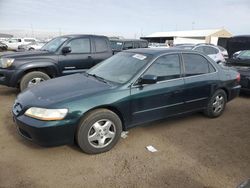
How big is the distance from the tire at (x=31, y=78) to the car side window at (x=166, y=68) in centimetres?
370

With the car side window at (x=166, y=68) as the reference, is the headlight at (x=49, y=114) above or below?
below

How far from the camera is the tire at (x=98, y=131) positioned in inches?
146

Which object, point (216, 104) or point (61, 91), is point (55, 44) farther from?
point (216, 104)

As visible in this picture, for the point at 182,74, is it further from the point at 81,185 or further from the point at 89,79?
the point at 81,185

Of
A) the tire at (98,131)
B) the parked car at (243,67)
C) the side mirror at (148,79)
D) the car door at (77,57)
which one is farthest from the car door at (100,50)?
the tire at (98,131)

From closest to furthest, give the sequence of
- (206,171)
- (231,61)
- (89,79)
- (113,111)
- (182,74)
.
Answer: (206,171) → (113,111) → (89,79) → (182,74) → (231,61)

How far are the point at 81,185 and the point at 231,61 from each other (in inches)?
274

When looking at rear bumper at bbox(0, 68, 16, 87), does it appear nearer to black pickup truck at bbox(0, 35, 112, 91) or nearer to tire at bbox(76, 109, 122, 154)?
black pickup truck at bbox(0, 35, 112, 91)

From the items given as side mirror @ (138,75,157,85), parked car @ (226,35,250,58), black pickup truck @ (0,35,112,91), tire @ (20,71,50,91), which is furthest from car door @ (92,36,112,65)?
parked car @ (226,35,250,58)

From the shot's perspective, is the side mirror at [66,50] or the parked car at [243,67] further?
the parked car at [243,67]

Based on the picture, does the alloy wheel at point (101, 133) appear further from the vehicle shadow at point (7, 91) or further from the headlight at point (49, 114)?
the vehicle shadow at point (7, 91)

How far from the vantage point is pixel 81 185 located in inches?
124

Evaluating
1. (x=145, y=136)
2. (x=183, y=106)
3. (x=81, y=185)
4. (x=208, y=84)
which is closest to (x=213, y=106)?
(x=208, y=84)

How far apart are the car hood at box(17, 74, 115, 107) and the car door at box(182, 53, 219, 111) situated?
1668mm
